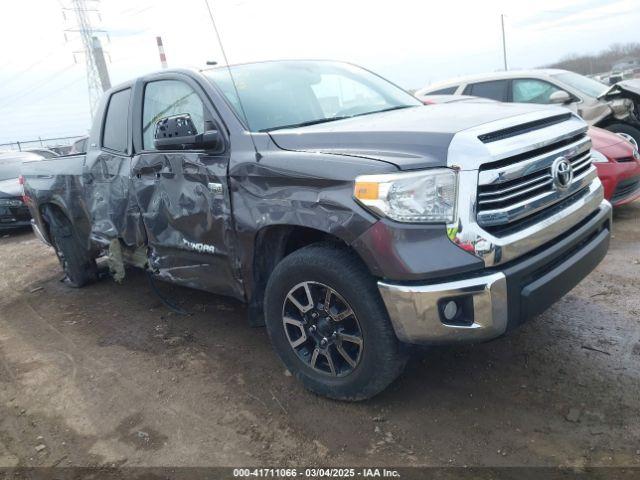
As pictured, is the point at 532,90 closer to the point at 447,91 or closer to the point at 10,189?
the point at 447,91

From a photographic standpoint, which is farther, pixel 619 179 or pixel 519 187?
pixel 619 179

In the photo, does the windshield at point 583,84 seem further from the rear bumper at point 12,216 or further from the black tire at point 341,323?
the rear bumper at point 12,216

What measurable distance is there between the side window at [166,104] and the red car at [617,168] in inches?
154

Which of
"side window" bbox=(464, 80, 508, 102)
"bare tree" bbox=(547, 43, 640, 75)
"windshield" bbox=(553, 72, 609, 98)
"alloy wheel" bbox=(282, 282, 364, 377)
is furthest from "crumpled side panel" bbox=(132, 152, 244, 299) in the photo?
"bare tree" bbox=(547, 43, 640, 75)

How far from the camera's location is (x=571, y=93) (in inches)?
283

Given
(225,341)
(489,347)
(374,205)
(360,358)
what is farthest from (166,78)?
(489,347)

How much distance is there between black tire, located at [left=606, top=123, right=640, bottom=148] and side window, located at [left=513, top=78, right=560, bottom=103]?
2.86 ft

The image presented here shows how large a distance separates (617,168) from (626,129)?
86.0 inches

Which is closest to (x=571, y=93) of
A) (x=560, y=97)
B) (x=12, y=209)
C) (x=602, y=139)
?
(x=560, y=97)

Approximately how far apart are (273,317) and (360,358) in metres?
0.60

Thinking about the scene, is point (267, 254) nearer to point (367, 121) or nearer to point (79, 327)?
point (367, 121)

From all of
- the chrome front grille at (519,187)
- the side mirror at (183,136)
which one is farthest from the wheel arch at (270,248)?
the chrome front grille at (519,187)

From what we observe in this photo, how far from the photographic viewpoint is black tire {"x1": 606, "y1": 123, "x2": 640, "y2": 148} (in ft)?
23.1

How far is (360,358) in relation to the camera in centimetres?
275
